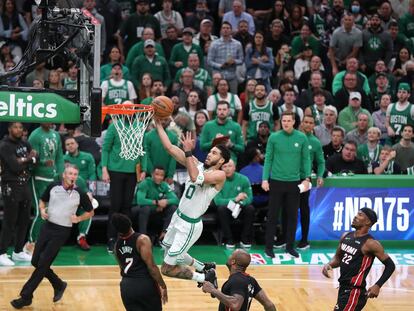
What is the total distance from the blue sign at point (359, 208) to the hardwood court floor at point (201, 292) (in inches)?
48.2

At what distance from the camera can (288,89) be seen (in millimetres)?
18562

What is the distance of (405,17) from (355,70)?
3.81 m

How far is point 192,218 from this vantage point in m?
12.3

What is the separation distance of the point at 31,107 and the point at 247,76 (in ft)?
31.3

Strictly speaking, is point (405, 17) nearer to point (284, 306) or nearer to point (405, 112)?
point (405, 112)

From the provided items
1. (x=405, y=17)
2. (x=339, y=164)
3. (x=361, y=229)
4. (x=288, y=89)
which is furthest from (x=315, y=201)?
(x=405, y=17)

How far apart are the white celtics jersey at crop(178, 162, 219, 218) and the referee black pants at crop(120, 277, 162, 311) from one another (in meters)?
1.28

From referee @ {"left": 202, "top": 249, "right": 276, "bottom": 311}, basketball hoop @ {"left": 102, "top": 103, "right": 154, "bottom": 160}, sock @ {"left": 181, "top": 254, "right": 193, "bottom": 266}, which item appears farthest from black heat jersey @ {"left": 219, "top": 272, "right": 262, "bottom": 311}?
basketball hoop @ {"left": 102, "top": 103, "right": 154, "bottom": 160}

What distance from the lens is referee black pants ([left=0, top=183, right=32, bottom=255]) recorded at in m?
15.5

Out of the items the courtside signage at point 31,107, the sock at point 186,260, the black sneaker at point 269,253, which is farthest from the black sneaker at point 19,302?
the black sneaker at point 269,253

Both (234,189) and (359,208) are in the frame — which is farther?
(359,208)

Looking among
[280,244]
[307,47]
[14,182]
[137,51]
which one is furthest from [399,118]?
[14,182]

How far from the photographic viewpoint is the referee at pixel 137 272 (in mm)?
11258

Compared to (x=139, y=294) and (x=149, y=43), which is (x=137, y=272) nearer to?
(x=139, y=294)
